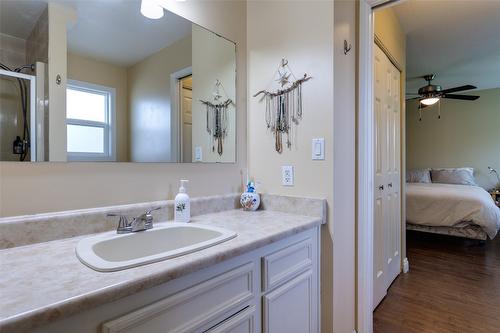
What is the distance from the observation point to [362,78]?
1.56m

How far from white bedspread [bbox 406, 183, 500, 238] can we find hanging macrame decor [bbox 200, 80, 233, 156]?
311cm

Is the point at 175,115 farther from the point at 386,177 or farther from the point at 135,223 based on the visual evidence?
the point at 386,177

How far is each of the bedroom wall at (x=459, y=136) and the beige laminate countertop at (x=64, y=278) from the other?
6007 mm

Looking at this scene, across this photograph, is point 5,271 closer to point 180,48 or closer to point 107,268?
point 107,268

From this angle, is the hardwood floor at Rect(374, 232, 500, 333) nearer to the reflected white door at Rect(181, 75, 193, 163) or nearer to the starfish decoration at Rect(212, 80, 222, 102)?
the reflected white door at Rect(181, 75, 193, 163)

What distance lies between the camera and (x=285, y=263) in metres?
1.12

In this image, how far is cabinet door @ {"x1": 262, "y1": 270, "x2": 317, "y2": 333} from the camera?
1.03 metres

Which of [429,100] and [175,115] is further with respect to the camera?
[429,100]

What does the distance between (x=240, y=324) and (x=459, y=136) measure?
6274 millimetres

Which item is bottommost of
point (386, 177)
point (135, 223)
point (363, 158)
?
point (135, 223)

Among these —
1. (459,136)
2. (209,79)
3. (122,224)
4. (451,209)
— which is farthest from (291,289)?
(459,136)

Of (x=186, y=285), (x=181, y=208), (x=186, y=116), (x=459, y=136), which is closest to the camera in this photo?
(x=186, y=285)

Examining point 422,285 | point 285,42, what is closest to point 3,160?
A: point 285,42

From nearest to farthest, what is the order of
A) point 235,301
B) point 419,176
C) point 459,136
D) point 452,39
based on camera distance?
point 235,301 → point 452,39 → point 419,176 → point 459,136
